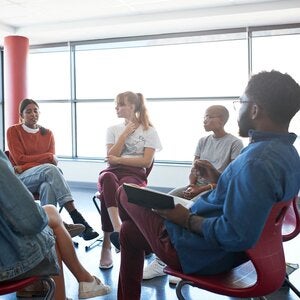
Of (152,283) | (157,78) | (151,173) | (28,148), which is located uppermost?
(157,78)

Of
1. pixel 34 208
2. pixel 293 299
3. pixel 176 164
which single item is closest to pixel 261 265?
pixel 34 208

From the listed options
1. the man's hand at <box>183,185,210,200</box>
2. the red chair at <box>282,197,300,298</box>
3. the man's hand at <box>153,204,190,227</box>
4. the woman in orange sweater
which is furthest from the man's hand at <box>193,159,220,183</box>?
the woman in orange sweater

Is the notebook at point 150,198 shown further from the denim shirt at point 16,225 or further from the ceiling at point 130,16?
the ceiling at point 130,16

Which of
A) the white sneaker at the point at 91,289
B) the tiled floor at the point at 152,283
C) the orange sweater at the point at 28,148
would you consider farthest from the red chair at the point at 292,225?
the orange sweater at the point at 28,148

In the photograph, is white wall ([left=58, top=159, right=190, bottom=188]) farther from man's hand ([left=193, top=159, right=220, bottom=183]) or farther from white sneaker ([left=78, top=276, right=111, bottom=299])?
white sneaker ([left=78, top=276, right=111, bottom=299])

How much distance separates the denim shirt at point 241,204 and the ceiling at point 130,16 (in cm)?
364

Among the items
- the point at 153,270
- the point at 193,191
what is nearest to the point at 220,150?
the point at 193,191

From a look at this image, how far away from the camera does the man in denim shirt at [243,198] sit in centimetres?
127

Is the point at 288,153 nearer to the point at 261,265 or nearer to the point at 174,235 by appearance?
the point at 261,265

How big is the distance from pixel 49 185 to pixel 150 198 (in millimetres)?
1751

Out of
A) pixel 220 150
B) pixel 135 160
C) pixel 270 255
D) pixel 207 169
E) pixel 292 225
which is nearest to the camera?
pixel 270 255

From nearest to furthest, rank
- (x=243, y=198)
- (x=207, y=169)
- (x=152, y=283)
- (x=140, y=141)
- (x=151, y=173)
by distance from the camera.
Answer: (x=243, y=198) < (x=207, y=169) < (x=152, y=283) < (x=140, y=141) < (x=151, y=173)

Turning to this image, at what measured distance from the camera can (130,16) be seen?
514 centimetres

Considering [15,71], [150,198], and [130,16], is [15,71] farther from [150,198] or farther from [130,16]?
[150,198]
